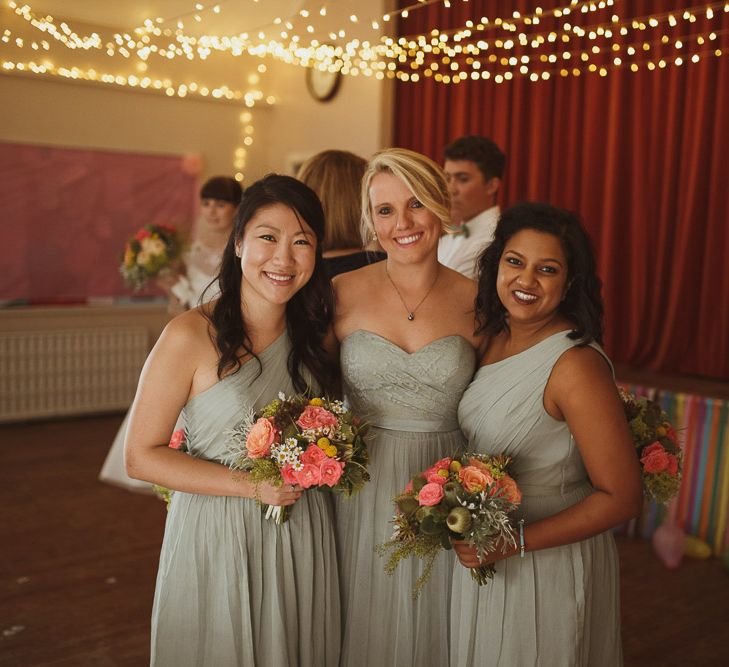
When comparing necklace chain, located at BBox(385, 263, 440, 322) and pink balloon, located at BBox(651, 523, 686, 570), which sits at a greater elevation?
necklace chain, located at BBox(385, 263, 440, 322)

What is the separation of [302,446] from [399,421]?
1.94ft

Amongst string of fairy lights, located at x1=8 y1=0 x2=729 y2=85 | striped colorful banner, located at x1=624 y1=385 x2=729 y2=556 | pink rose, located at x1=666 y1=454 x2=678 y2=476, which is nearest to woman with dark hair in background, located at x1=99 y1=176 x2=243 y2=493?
string of fairy lights, located at x1=8 y1=0 x2=729 y2=85

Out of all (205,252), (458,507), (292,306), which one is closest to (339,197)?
(292,306)

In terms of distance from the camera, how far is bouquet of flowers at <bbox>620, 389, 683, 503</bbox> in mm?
2326

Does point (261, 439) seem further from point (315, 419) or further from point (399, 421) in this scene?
point (399, 421)

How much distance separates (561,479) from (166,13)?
169 inches

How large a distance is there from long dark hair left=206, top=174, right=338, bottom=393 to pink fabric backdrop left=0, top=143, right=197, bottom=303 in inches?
187

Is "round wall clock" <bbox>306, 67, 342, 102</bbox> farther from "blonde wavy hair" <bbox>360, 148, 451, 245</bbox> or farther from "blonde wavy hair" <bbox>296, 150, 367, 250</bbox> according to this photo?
"blonde wavy hair" <bbox>360, 148, 451, 245</bbox>

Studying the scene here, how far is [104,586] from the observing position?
13.6ft

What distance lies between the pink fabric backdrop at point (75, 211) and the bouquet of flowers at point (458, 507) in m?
5.39

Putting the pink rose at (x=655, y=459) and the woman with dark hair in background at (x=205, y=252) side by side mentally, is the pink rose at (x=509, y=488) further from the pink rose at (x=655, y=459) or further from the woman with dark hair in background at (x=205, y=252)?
the woman with dark hair in background at (x=205, y=252)

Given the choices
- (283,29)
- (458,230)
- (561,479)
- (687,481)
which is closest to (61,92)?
(283,29)

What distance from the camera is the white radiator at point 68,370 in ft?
23.6

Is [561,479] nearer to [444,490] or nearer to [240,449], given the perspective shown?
[444,490]
